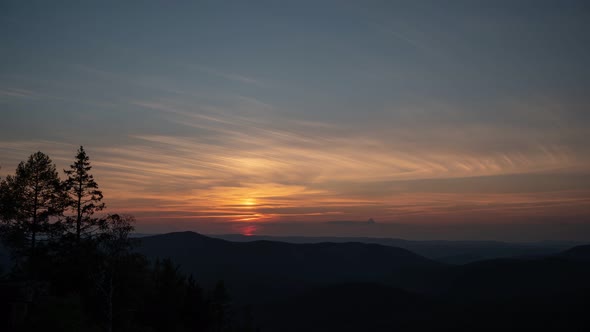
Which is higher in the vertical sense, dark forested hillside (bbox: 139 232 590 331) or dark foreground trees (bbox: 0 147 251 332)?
dark foreground trees (bbox: 0 147 251 332)

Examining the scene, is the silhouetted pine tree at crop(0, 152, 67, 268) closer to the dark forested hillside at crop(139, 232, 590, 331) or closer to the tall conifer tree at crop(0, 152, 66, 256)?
the tall conifer tree at crop(0, 152, 66, 256)

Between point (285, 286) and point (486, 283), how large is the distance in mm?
98310

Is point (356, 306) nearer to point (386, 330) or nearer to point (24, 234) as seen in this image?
point (386, 330)

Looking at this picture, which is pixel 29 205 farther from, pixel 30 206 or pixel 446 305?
pixel 446 305

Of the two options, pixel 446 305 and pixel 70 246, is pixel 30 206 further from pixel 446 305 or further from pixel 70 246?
pixel 446 305

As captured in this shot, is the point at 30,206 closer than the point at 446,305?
Yes

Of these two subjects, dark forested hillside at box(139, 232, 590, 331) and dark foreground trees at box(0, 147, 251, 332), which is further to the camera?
dark forested hillside at box(139, 232, 590, 331)

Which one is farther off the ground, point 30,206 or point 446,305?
point 30,206

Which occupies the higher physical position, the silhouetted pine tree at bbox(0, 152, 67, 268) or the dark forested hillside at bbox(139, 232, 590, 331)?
the silhouetted pine tree at bbox(0, 152, 67, 268)

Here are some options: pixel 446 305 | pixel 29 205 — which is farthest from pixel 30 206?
pixel 446 305

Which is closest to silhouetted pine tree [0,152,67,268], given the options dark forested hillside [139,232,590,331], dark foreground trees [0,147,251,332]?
dark foreground trees [0,147,251,332]

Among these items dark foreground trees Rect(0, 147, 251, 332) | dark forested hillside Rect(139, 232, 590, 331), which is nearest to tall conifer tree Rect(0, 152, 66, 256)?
dark foreground trees Rect(0, 147, 251, 332)

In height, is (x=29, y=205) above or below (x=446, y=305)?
above

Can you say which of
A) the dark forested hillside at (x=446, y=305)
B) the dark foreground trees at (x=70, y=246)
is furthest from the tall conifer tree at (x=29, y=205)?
the dark forested hillside at (x=446, y=305)
